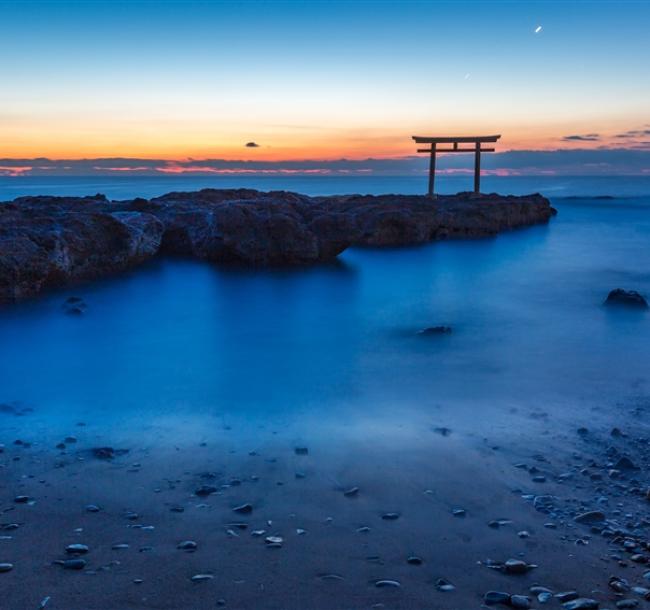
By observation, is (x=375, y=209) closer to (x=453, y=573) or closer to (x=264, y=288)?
(x=264, y=288)

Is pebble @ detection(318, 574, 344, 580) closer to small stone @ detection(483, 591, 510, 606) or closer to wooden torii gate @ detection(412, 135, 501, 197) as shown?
small stone @ detection(483, 591, 510, 606)

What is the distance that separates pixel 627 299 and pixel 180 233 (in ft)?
27.1

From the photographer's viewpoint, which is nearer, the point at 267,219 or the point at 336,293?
the point at 336,293

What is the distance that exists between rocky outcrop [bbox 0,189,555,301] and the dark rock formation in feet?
16.0

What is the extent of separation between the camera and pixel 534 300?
33.6 ft

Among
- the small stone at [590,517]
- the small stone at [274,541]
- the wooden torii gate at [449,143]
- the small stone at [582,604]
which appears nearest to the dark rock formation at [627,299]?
the small stone at [590,517]

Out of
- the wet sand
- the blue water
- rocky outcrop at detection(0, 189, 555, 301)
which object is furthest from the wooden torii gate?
the wet sand

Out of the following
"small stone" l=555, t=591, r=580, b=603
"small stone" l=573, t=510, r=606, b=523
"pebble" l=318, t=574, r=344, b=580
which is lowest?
"pebble" l=318, t=574, r=344, b=580

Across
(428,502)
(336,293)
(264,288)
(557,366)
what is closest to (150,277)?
(264,288)

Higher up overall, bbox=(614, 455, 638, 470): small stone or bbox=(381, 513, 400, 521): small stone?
bbox=(614, 455, 638, 470): small stone

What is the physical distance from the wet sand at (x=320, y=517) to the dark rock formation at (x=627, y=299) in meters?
4.94

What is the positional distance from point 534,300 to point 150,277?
6542 millimetres

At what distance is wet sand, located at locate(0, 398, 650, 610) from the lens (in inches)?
106

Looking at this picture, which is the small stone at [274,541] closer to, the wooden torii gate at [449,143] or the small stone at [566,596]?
the small stone at [566,596]
